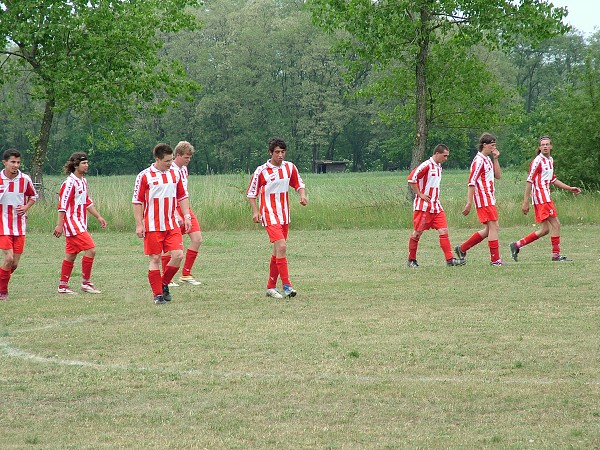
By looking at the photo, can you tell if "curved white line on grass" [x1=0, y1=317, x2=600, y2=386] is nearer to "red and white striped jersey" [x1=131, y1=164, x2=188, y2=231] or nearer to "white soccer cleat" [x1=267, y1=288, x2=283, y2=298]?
"red and white striped jersey" [x1=131, y1=164, x2=188, y2=231]

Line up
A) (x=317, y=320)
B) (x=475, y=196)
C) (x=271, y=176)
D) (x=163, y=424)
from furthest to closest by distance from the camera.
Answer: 1. (x=475, y=196)
2. (x=271, y=176)
3. (x=317, y=320)
4. (x=163, y=424)

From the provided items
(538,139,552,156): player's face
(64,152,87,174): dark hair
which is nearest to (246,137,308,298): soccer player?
(64,152,87,174): dark hair

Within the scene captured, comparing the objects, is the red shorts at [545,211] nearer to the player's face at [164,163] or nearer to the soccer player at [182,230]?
the soccer player at [182,230]

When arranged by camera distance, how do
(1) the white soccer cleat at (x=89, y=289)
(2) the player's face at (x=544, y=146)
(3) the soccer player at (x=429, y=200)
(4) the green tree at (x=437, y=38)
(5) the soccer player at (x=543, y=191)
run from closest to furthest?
(1) the white soccer cleat at (x=89, y=289)
(3) the soccer player at (x=429, y=200)
(2) the player's face at (x=544, y=146)
(5) the soccer player at (x=543, y=191)
(4) the green tree at (x=437, y=38)

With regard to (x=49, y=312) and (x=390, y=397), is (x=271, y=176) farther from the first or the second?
(x=390, y=397)

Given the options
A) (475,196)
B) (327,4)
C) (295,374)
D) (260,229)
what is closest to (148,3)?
(327,4)

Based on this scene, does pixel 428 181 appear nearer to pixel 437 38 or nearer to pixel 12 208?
pixel 12 208

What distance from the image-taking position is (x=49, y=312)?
1105 cm

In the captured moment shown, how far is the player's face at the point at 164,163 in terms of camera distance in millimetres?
11102

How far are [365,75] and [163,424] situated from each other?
7507cm

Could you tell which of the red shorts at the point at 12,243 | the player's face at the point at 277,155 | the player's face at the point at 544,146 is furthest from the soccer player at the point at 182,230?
the player's face at the point at 544,146

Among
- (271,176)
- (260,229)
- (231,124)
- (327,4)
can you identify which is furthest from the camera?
(231,124)

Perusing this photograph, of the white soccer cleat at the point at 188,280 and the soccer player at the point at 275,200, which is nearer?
the soccer player at the point at 275,200

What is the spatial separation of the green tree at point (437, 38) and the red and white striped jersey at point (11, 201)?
1868cm
